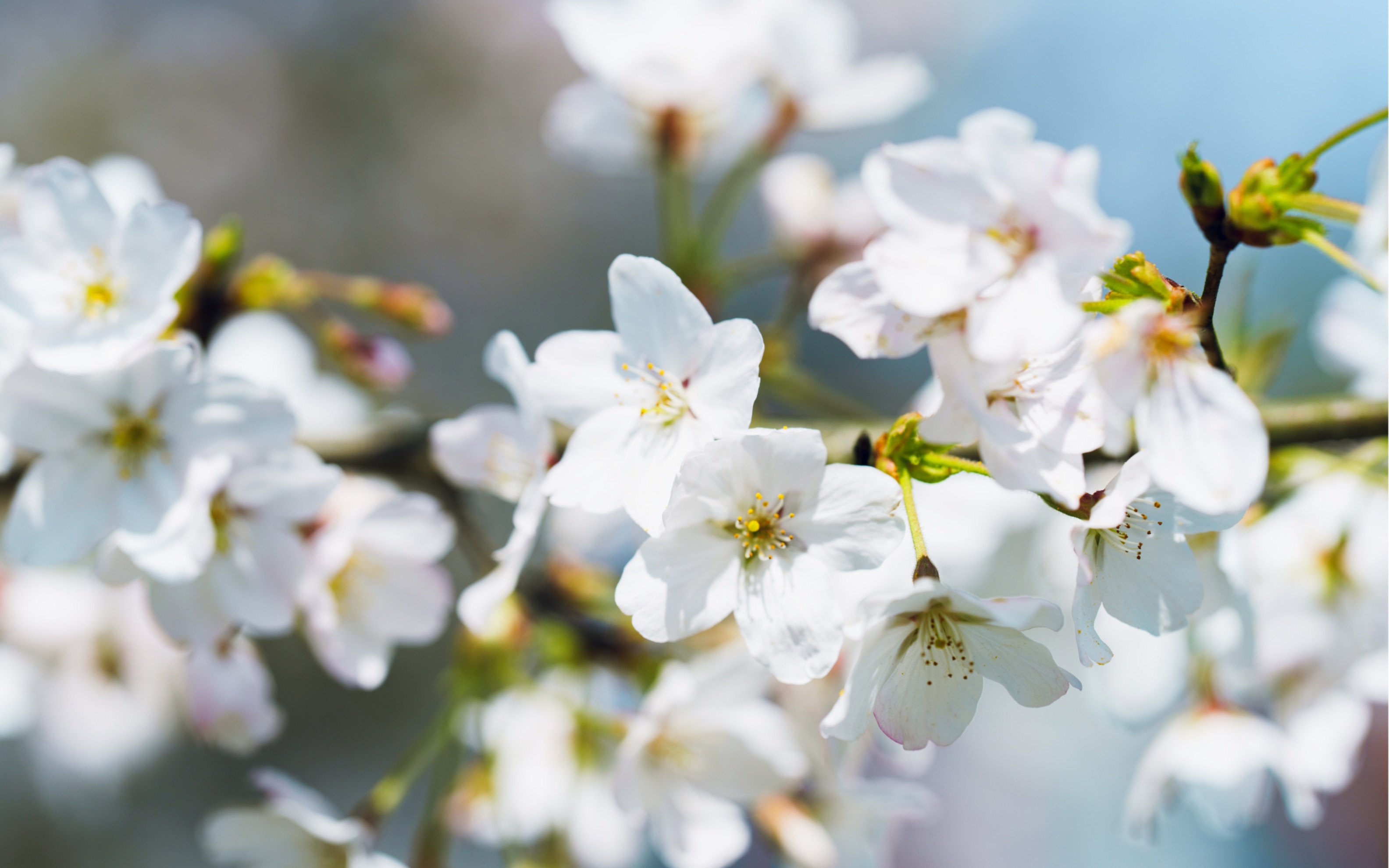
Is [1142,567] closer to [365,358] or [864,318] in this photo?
[864,318]

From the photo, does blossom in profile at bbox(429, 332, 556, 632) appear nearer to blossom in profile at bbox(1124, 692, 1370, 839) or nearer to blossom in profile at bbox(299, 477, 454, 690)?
blossom in profile at bbox(299, 477, 454, 690)

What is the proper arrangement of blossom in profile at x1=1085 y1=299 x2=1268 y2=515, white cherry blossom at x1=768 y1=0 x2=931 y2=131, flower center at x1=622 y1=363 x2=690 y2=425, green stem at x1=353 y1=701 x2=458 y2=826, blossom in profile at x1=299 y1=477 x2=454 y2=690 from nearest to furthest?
blossom in profile at x1=1085 y1=299 x2=1268 y2=515 → flower center at x1=622 y1=363 x2=690 y2=425 → blossom in profile at x1=299 y1=477 x2=454 y2=690 → green stem at x1=353 y1=701 x2=458 y2=826 → white cherry blossom at x1=768 y1=0 x2=931 y2=131

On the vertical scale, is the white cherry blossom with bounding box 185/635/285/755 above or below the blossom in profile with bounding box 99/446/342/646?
below

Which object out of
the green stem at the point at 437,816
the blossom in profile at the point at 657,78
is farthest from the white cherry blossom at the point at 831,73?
the green stem at the point at 437,816

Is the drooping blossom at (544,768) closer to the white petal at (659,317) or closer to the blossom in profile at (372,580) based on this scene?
the blossom in profile at (372,580)

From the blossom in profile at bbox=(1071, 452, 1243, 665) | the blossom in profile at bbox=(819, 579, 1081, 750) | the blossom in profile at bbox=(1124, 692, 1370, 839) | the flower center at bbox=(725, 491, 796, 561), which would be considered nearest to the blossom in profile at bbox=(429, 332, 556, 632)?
the flower center at bbox=(725, 491, 796, 561)

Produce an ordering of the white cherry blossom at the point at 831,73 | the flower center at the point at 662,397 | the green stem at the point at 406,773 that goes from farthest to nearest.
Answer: the white cherry blossom at the point at 831,73 < the green stem at the point at 406,773 < the flower center at the point at 662,397
